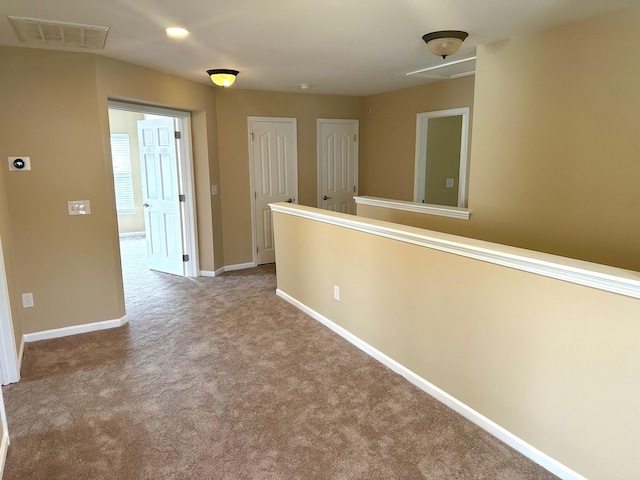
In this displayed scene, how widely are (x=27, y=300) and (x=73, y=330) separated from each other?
1.48ft

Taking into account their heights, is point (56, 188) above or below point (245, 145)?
below

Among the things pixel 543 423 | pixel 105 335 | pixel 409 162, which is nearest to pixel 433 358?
pixel 543 423

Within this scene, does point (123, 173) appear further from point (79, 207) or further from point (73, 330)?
point (73, 330)

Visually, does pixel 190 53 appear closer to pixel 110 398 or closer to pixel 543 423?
pixel 110 398

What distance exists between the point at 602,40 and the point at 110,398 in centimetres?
400

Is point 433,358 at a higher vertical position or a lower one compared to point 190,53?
lower

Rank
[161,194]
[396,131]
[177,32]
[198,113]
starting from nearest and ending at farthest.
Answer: [177,32]
[198,113]
[161,194]
[396,131]

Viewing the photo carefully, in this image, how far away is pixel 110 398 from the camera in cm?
276

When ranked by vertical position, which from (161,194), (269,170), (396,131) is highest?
(396,131)

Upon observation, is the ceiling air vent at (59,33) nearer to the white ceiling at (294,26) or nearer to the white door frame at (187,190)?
the white ceiling at (294,26)

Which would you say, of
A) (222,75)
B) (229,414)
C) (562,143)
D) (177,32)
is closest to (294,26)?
(177,32)

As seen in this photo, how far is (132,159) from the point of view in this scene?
8227 mm

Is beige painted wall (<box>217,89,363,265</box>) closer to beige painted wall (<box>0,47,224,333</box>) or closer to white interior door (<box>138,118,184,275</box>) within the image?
white interior door (<box>138,118,184,275</box>)

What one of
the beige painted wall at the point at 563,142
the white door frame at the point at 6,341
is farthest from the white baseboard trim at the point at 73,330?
the beige painted wall at the point at 563,142
